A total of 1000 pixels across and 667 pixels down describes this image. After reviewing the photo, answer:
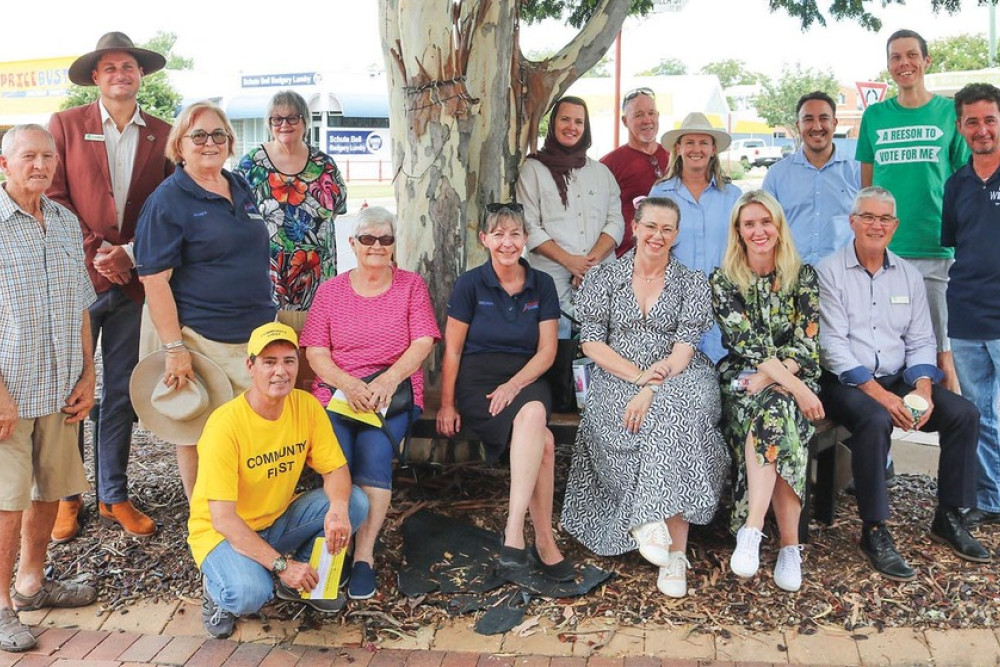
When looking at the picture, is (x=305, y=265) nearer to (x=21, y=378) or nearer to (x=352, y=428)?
(x=352, y=428)

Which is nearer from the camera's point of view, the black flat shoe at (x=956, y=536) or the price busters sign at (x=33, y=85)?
the black flat shoe at (x=956, y=536)

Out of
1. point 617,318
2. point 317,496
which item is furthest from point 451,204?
Answer: point 317,496

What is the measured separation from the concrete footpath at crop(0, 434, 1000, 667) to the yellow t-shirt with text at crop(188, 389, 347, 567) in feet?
1.20

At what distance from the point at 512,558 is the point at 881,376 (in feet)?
6.38

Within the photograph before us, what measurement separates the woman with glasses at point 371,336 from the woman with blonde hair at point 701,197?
1491 millimetres

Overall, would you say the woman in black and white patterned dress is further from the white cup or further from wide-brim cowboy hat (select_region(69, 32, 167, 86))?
wide-brim cowboy hat (select_region(69, 32, 167, 86))

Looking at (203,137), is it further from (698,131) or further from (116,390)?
(698,131)

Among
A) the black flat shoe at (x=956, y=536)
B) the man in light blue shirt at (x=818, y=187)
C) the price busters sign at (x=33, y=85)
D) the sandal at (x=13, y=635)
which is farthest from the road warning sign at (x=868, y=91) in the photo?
the price busters sign at (x=33, y=85)

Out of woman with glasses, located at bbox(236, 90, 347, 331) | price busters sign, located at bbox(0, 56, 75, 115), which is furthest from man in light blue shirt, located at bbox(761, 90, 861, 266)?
price busters sign, located at bbox(0, 56, 75, 115)

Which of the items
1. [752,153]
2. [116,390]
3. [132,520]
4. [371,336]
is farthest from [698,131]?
[752,153]

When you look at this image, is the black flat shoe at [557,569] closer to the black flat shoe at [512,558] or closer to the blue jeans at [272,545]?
the black flat shoe at [512,558]

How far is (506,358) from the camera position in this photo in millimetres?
4359

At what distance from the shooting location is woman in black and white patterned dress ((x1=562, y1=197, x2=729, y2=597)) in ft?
12.9

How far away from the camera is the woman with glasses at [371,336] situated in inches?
161
